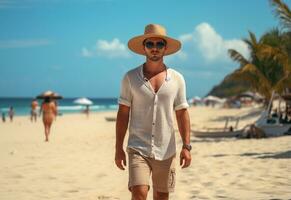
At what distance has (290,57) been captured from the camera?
15.0 meters

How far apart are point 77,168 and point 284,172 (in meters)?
3.93

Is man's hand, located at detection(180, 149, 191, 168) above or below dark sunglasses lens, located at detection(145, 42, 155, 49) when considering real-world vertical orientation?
below

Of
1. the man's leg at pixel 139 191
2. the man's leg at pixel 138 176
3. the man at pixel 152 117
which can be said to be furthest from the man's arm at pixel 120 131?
the man's leg at pixel 139 191

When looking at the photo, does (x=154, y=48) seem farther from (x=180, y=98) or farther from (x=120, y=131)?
(x=120, y=131)

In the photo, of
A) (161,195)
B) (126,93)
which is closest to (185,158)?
(161,195)

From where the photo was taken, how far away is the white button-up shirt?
12.0ft

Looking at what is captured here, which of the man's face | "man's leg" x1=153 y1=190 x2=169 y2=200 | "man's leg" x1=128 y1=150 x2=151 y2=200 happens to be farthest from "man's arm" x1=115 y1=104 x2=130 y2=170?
the man's face

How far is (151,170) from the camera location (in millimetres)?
Result: 3775

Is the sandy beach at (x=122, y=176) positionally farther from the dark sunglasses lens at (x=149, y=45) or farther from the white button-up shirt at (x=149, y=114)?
the dark sunglasses lens at (x=149, y=45)

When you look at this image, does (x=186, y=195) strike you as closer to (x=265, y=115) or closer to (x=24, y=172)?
(x=24, y=172)

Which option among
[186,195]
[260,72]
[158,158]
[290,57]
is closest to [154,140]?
[158,158]

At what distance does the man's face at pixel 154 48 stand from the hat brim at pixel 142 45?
4 cm

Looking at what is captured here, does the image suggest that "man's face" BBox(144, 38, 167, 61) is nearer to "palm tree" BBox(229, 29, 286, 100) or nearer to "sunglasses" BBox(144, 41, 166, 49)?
"sunglasses" BBox(144, 41, 166, 49)

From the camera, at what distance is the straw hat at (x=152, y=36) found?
3.79m
